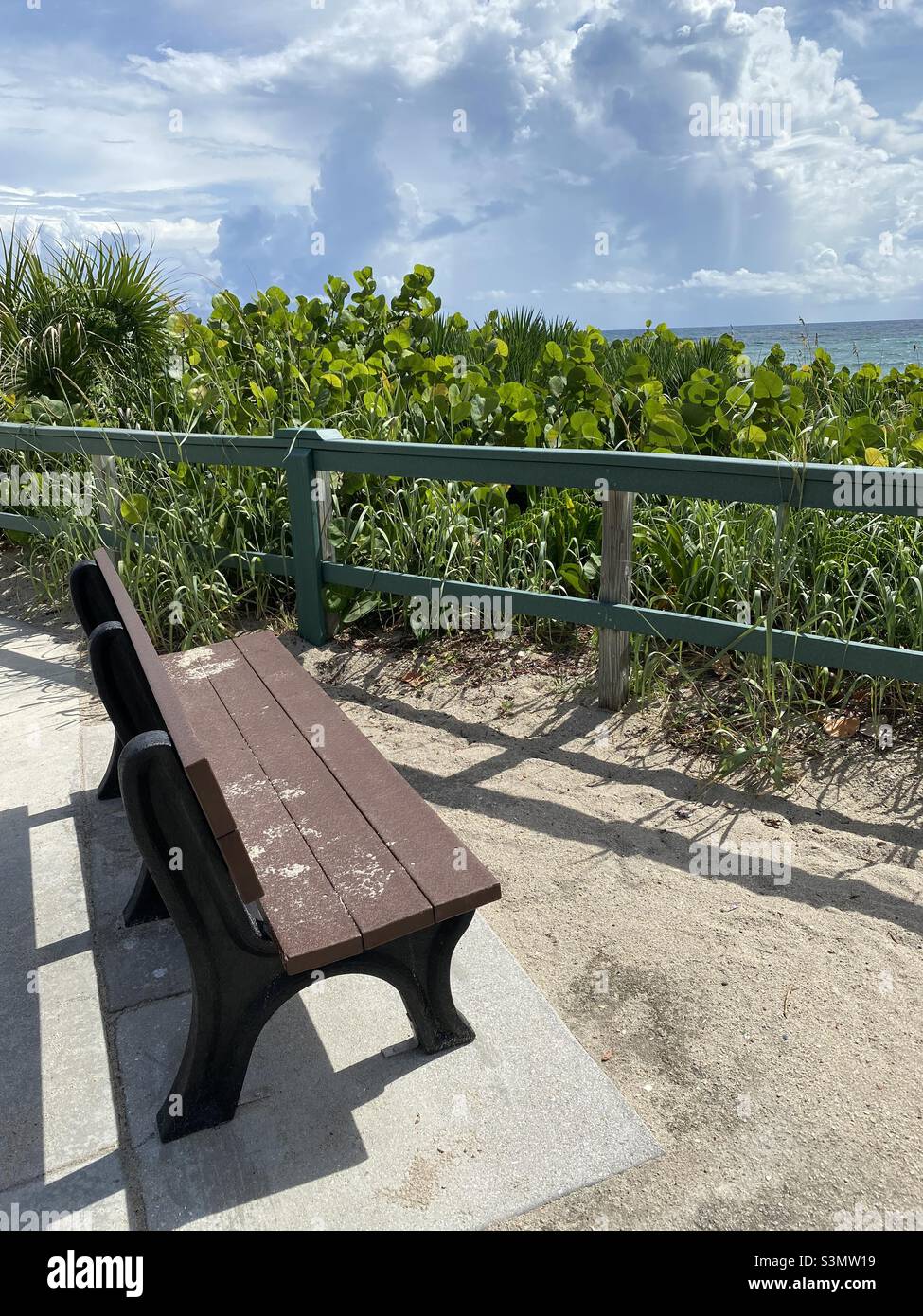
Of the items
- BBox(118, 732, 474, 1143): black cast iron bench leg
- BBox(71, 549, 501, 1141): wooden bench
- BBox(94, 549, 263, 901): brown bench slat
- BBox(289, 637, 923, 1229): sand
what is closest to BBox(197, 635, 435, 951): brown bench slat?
BBox(71, 549, 501, 1141): wooden bench

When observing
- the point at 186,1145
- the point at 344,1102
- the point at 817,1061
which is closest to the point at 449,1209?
the point at 344,1102

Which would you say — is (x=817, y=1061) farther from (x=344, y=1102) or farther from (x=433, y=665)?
(x=433, y=665)

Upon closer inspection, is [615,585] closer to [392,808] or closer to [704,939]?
[704,939]

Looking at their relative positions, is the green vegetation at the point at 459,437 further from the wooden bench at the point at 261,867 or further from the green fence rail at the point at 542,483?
the wooden bench at the point at 261,867

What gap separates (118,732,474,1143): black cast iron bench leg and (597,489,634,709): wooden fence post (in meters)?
2.24

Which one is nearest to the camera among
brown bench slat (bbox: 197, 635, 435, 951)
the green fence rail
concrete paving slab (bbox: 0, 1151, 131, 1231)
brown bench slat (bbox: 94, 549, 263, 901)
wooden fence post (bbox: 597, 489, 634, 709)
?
brown bench slat (bbox: 94, 549, 263, 901)

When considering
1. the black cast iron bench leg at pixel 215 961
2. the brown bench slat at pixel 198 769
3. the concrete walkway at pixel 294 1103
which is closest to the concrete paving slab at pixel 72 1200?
Answer: the concrete walkway at pixel 294 1103

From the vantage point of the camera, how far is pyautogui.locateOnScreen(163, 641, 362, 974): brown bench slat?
83.3 inches

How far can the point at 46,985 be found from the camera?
2.80 meters

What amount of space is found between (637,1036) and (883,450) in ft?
11.4

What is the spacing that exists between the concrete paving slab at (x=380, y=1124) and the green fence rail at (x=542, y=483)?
6.25ft

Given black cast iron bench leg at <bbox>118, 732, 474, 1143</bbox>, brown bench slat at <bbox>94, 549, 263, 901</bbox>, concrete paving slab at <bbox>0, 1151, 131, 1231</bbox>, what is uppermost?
brown bench slat at <bbox>94, 549, 263, 901</bbox>

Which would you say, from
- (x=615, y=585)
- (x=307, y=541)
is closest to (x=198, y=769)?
(x=615, y=585)

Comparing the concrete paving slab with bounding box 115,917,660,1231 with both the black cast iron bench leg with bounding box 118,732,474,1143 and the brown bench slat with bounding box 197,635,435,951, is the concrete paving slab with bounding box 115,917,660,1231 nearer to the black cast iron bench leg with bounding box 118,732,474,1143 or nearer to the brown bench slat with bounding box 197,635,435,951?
the black cast iron bench leg with bounding box 118,732,474,1143
